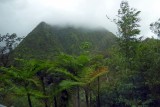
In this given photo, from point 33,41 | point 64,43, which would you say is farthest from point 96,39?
point 33,41

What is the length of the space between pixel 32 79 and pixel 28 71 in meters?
0.48

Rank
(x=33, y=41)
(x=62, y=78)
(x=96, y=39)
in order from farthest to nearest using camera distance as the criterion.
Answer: (x=96, y=39), (x=33, y=41), (x=62, y=78)

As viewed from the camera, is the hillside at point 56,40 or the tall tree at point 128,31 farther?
the hillside at point 56,40

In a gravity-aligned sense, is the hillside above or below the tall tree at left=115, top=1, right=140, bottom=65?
above

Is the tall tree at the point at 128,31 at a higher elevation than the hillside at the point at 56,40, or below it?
below

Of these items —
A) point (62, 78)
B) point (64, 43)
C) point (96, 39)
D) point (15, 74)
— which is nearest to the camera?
point (15, 74)

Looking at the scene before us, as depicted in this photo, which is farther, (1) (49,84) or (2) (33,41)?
(2) (33,41)

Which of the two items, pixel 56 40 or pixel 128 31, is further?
pixel 56 40

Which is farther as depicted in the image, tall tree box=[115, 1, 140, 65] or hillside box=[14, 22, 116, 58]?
hillside box=[14, 22, 116, 58]

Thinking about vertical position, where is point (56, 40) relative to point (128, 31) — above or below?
above

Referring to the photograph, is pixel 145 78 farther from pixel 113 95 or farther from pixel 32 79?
pixel 32 79

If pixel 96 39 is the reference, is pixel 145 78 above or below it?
below

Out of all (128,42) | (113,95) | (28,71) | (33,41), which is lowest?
(113,95)

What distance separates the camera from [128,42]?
2130 centimetres
